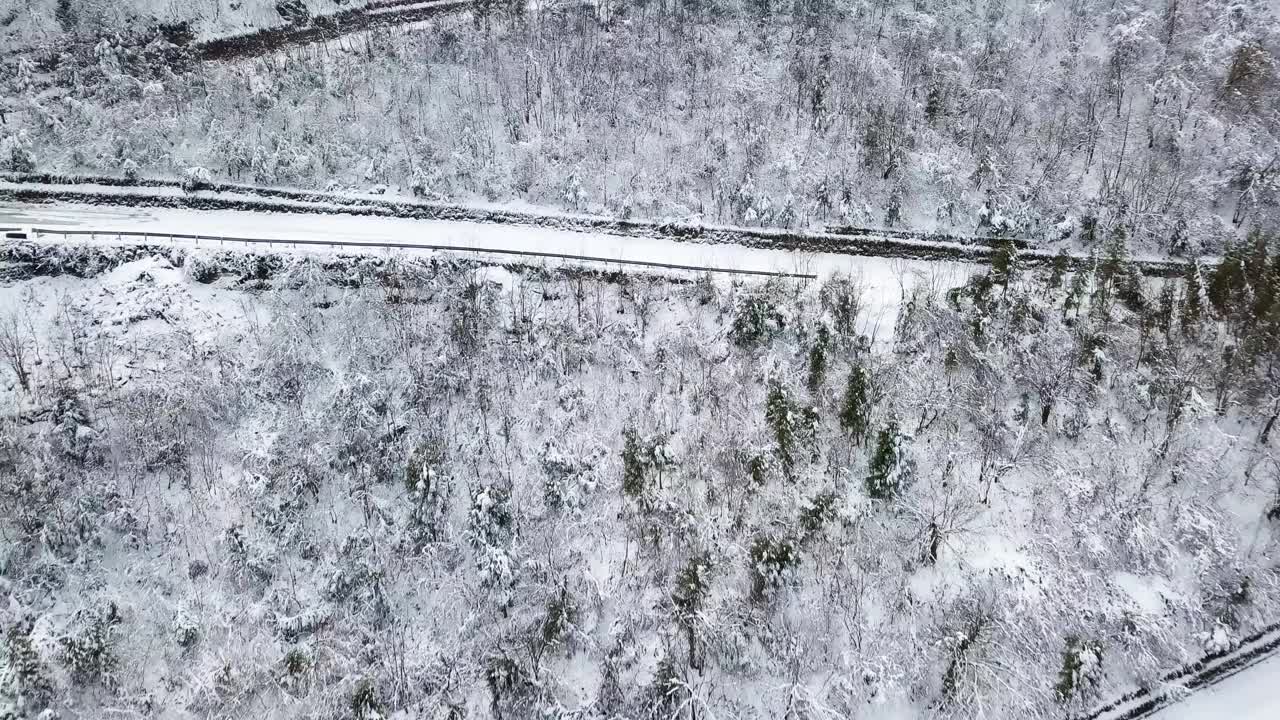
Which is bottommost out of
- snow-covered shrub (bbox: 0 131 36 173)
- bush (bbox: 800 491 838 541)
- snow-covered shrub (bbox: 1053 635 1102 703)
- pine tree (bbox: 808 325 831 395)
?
snow-covered shrub (bbox: 1053 635 1102 703)

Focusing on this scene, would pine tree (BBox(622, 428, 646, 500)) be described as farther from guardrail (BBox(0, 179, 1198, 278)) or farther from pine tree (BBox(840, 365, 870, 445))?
guardrail (BBox(0, 179, 1198, 278))

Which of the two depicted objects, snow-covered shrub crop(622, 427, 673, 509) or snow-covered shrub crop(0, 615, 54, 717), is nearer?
snow-covered shrub crop(0, 615, 54, 717)

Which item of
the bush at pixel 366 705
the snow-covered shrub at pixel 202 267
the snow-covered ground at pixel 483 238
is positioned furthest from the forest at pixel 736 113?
the bush at pixel 366 705

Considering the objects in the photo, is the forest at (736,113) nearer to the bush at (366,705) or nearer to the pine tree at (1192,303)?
the pine tree at (1192,303)

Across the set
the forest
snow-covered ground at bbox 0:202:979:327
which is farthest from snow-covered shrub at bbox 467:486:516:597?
the forest

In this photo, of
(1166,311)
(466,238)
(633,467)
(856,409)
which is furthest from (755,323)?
(1166,311)

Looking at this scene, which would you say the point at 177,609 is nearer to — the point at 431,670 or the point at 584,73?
the point at 431,670

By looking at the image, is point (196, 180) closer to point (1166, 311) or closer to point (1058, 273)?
point (1058, 273)
